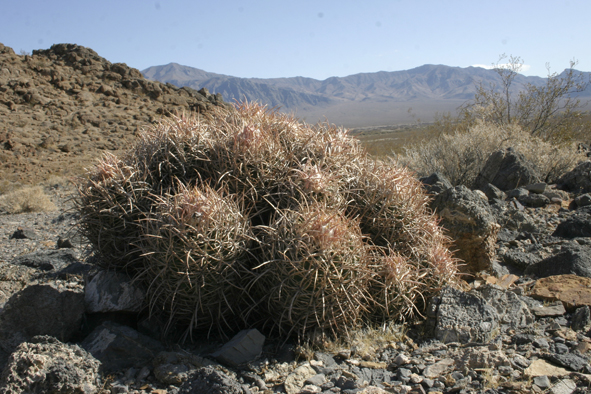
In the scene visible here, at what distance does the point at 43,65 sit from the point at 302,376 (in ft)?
82.8

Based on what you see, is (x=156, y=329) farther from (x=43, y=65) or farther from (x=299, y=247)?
(x=43, y=65)

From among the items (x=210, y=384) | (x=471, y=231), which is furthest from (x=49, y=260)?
(x=471, y=231)

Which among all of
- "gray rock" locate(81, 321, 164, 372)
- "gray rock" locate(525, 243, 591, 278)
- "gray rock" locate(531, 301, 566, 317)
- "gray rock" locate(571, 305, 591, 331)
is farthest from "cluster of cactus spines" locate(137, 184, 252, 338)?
"gray rock" locate(525, 243, 591, 278)

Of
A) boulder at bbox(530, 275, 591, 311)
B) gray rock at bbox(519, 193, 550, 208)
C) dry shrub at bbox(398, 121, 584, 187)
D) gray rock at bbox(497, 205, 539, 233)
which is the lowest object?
boulder at bbox(530, 275, 591, 311)

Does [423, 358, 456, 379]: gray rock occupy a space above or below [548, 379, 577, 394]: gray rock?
below

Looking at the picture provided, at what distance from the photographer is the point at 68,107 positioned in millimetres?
20109

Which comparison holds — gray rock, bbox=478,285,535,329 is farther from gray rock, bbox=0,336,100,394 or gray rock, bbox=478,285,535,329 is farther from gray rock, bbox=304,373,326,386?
gray rock, bbox=0,336,100,394

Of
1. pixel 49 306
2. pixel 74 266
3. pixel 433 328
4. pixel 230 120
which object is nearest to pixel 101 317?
pixel 49 306

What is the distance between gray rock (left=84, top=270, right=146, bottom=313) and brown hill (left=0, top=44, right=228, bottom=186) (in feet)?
33.0

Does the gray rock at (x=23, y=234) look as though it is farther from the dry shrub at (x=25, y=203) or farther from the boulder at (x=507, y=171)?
the boulder at (x=507, y=171)

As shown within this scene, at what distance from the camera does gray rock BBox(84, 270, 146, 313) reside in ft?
11.8

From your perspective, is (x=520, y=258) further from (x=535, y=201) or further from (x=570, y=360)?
(x=535, y=201)

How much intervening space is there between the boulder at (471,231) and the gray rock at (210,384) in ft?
11.5

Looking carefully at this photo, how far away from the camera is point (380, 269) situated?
354 cm
